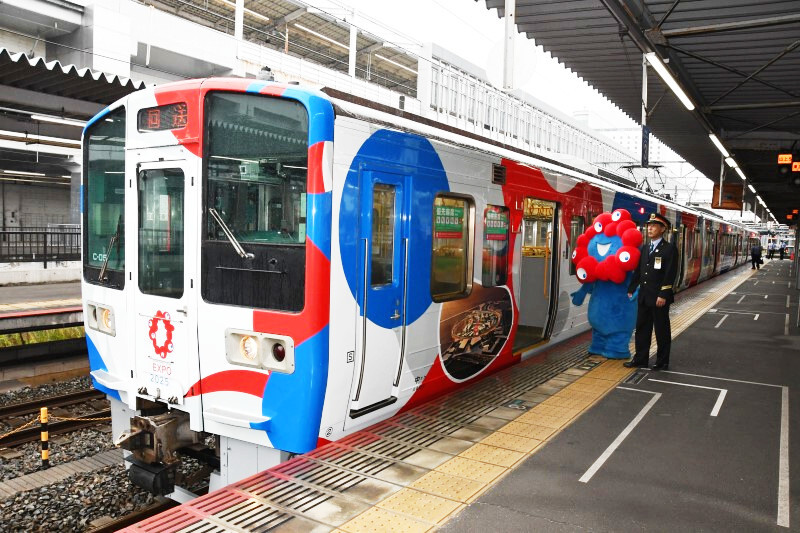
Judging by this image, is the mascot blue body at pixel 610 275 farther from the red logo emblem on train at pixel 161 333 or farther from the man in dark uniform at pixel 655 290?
the red logo emblem on train at pixel 161 333

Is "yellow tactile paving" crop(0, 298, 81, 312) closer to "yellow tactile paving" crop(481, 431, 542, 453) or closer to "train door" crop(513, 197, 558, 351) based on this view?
"train door" crop(513, 197, 558, 351)

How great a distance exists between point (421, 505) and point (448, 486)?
13.2 inches

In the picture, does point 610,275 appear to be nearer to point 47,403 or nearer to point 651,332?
point 651,332

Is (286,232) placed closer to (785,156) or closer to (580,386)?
(580,386)

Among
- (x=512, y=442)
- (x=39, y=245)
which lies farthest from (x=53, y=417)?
(x=39, y=245)

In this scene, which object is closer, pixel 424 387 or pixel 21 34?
pixel 424 387

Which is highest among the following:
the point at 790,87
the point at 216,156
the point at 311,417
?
the point at 790,87

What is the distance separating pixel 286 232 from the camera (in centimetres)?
397

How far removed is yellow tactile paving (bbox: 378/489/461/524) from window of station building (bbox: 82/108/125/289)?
8.47 ft

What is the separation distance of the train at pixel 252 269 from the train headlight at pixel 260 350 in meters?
0.01

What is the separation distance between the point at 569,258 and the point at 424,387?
4.21 m

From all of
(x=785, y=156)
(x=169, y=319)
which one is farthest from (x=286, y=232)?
(x=785, y=156)

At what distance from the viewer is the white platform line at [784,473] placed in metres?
3.76

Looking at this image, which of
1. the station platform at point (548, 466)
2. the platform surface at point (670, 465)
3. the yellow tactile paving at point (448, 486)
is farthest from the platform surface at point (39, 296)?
the platform surface at point (670, 465)
